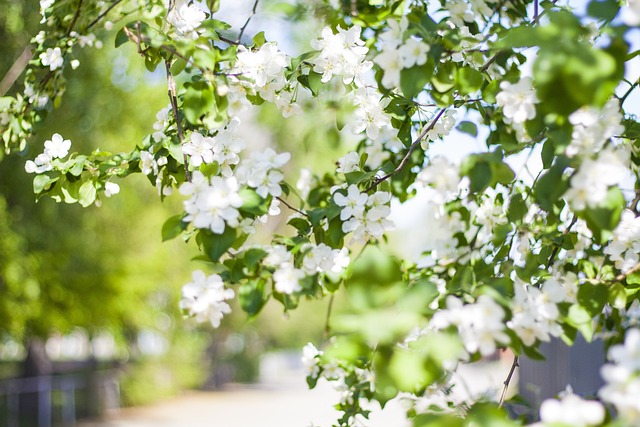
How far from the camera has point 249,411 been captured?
11.7 meters

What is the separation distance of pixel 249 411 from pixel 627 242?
11080 millimetres

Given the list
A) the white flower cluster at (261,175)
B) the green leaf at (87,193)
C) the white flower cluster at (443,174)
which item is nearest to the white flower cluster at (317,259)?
the white flower cluster at (261,175)

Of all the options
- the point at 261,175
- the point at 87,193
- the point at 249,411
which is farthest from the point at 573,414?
the point at 249,411

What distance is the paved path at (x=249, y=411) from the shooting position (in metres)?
9.36

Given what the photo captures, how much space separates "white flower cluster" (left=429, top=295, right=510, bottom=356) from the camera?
84 cm

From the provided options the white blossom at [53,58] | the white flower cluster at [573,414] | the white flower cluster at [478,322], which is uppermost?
the white blossom at [53,58]

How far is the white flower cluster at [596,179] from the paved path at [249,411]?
6.89m

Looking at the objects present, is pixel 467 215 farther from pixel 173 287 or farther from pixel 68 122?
pixel 173 287

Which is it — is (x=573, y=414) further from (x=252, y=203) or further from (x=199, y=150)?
(x=199, y=150)

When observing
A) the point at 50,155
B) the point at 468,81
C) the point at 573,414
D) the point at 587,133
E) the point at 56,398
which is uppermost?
the point at 56,398

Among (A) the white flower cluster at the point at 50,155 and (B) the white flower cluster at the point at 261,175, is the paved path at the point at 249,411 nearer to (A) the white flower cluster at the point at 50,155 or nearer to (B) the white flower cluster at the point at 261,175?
(A) the white flower cluster at the point at 50,155

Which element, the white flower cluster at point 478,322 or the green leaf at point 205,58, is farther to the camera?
the green leaf at point 205,58

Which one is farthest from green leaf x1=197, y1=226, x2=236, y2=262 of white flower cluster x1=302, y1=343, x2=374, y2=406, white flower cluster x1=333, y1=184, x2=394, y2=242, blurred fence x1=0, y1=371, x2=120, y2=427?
blurred fence x1=0, y1=371, x2=120, y2=427

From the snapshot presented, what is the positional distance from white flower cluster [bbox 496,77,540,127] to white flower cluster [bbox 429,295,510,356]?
1.00 feet
